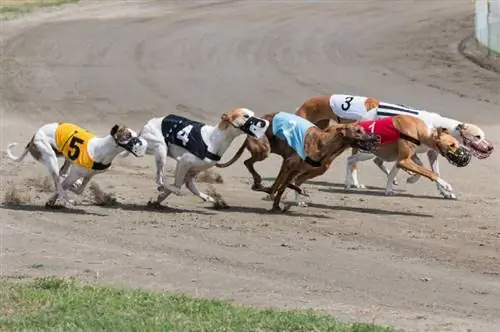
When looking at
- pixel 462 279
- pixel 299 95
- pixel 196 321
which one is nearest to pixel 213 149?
pixel 462 279

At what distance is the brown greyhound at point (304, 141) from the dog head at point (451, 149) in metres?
1.19

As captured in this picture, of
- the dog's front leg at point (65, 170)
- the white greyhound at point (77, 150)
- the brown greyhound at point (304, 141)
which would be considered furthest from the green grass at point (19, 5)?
the brown greyhound at point (304, 141)

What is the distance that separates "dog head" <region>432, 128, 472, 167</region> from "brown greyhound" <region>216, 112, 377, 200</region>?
1.19 m

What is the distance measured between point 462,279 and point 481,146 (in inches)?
182

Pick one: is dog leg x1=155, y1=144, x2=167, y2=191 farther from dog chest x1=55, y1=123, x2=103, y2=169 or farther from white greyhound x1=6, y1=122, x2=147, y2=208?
dog chest x1=55, y1=123, x2=103, y2=169

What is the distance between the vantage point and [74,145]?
13969 millimetres

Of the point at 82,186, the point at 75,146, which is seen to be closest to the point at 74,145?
the point at 75,146

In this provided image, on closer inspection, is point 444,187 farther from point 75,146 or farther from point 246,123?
point 75,146

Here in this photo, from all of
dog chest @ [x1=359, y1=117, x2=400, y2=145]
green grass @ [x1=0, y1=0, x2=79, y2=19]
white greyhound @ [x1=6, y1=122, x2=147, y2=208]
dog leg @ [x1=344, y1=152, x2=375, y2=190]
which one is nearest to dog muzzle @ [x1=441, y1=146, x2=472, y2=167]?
dog chest @ [x1=359, y1=117, x2=400, y2=145]

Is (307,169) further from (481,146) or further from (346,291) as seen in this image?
(346,291)

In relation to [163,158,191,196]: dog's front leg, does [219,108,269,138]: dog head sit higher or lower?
higher

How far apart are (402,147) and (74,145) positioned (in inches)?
162

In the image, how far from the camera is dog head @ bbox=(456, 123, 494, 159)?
581 inches

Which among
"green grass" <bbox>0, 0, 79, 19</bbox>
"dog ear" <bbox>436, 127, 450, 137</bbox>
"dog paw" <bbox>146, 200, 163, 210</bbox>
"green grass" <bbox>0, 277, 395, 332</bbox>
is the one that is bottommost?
"green grass" <bbox>0, 0, 79, 19</bbox>
